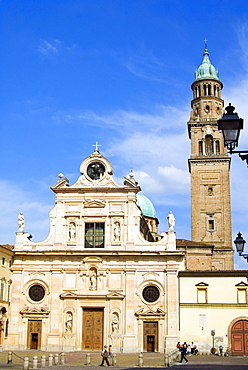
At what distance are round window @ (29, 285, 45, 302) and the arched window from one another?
30.8 metres

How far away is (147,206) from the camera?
68250 millimetres

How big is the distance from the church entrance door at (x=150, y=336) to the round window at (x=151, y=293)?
189 centimetres

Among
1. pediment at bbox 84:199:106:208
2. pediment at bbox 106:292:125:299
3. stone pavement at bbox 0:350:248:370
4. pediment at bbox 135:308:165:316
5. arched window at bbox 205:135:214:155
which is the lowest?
stone pavement at bbox 0:350:248:370

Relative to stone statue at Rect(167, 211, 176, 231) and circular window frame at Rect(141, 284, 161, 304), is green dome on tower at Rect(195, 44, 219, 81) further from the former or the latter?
circular window frame at Rect(141, 284, 161, 304)

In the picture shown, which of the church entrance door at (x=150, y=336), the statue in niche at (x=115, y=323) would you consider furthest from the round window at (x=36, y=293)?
the church entrance door at (x=150, y=336)

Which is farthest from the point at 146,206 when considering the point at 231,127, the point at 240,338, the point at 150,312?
the point at 231,127

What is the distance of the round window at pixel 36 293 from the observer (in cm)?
4306

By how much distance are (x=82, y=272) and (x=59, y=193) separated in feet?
23.5

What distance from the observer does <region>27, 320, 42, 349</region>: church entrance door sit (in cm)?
4209

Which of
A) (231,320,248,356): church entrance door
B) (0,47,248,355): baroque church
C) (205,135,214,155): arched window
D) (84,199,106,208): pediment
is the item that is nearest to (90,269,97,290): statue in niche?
(0,47,248,355): baroque church

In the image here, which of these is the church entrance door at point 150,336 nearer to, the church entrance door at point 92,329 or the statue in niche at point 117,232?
the church entrance door at point 92,329

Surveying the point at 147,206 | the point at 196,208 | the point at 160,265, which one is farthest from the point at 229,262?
the point at 160,265

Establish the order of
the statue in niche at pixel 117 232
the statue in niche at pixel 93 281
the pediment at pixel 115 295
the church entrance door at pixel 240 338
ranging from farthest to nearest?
the statue in niche at pixel 117 232 → the statue in niche at pixel 93 281 → the pediment at pixel 115 295 → the church entrance door at pixel 240 338

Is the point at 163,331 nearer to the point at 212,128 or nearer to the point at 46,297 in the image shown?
the point at 46,297
